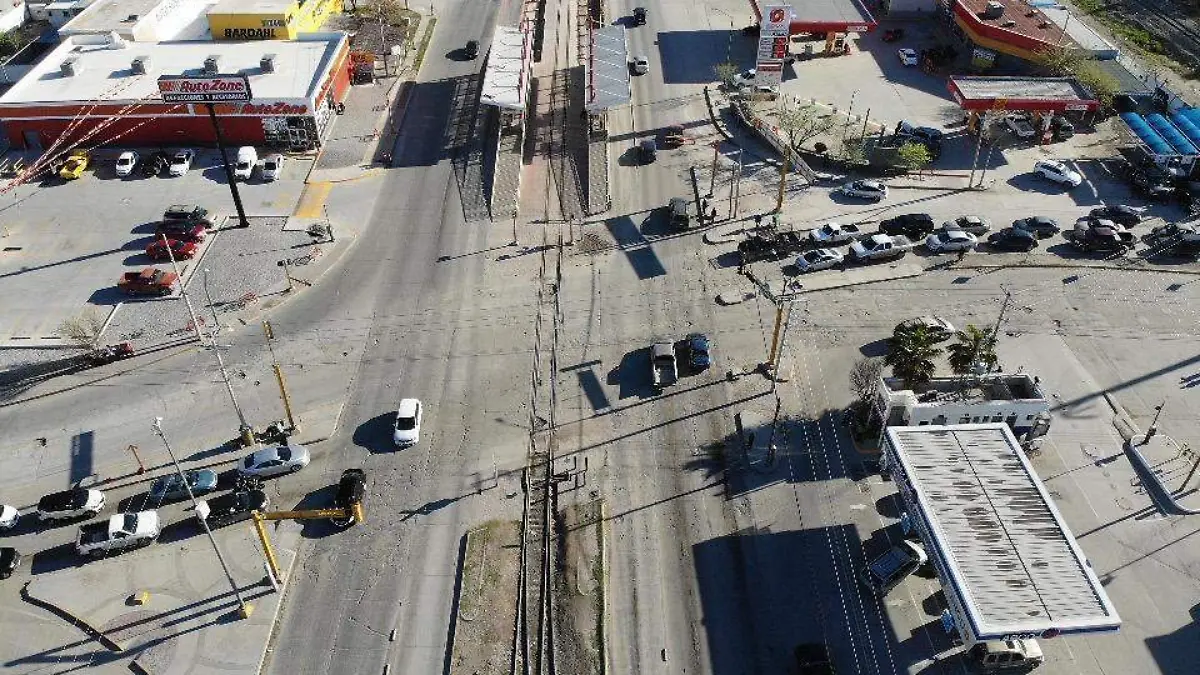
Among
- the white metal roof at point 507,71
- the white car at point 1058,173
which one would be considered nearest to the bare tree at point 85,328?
the white metal roof at point 507,71

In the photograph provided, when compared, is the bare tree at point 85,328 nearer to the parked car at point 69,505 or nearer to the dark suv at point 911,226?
the parked car at point 69,505

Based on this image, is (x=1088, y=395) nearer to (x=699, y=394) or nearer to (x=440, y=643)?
(x=699, y=394)

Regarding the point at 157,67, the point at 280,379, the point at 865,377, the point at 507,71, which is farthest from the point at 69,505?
the point at 507,71

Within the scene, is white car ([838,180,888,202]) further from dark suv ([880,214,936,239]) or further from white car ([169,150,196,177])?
→ white car ([169,150,196,177])

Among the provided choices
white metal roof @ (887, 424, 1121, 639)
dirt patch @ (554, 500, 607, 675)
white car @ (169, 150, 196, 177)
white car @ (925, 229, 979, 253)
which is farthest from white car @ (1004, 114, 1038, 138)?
white car @ (169, 150, 196, 177)

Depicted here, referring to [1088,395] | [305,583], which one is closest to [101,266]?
[305,583]

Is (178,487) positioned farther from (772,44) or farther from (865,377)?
(772,44)
